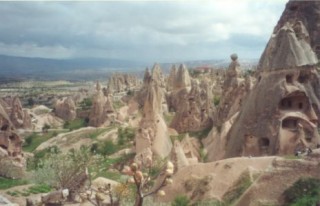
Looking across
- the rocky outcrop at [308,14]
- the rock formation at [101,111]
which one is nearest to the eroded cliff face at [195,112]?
the rocky outcrop at [308,14]

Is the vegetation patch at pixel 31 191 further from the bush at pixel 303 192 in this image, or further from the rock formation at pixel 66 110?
the rock formation at pixel 66 110

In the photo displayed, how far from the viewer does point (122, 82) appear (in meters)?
131

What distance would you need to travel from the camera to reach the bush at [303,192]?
25.7 m

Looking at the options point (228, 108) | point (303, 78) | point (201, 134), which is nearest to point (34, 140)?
point (201, 134)

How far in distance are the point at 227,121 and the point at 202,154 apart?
3691 mm

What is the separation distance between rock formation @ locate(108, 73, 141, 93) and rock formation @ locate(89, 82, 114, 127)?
4886 cm

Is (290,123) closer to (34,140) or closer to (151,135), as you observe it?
(151,135)

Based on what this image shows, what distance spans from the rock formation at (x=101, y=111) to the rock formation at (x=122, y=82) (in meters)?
48.9

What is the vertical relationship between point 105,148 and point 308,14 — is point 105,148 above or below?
below

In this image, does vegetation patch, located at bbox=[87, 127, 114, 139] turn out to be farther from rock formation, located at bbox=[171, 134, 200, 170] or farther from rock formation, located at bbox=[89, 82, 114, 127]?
rock formation, located at bbox=[171, 134, 200, 170]

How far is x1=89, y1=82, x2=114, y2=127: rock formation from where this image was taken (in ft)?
239

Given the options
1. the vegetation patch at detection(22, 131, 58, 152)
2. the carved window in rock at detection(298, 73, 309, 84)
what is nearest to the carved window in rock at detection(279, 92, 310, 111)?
the carved window in rock at detection(298, 73, 309, 84)

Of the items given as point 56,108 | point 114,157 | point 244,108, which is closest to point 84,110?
point 56,108

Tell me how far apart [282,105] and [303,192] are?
45.9ft
